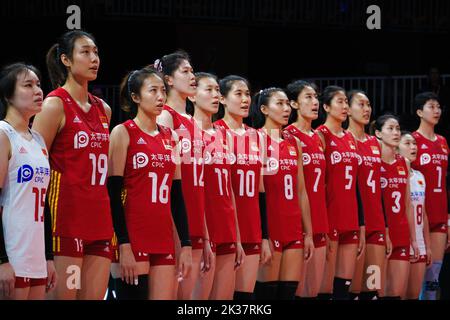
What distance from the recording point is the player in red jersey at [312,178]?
7109 millimetres

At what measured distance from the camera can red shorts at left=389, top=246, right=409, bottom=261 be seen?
8.09 metres

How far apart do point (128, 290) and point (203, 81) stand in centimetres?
177

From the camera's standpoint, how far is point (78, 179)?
16.1 ft

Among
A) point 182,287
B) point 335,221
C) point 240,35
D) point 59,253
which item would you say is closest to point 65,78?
point 59,253

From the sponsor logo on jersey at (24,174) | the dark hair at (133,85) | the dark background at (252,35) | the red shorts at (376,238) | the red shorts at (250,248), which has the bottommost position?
the red shorts at (376,238)

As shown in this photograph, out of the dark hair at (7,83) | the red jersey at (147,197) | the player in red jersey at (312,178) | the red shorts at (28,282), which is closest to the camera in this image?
the red shorts at (28,282)

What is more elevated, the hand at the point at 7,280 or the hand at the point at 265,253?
the hand at the point at 7,280

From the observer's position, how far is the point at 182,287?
572 cm

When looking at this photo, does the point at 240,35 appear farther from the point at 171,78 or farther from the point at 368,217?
the point at 171,78

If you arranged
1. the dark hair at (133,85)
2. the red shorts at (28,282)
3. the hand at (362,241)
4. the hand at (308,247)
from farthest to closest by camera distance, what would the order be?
the hand at (362,241) → the hand at (308,247) → the dark hair at (133,85) → the red shorts at (28,282)

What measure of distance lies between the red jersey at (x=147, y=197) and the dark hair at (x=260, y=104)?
6.27 feet

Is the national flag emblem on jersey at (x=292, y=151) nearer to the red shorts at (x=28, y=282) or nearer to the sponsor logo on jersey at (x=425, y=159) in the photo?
the sponsor logo on jersey at (x=425, y=159)

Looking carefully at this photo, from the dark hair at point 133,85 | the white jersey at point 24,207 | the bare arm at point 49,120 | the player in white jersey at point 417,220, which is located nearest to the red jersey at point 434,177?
the player in white jersey at point 417,220

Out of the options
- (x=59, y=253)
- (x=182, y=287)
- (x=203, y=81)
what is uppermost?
(x=203, y=81)
